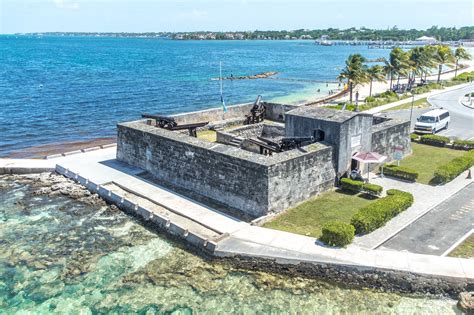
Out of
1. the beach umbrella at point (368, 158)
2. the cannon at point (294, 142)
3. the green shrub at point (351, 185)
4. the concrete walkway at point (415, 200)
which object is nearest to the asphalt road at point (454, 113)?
the concrete walkway at point (415, 200)

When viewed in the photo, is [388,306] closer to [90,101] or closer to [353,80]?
[353,80]

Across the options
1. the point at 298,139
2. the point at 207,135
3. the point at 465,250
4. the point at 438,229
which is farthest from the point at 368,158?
the point at 207,135

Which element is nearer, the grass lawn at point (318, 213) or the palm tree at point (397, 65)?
the grass lawn at point (318, 213)

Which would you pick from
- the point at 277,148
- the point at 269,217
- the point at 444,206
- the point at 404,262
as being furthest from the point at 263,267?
the point at 444,206

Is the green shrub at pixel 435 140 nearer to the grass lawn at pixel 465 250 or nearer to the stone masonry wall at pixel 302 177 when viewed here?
the stone masonry wall at pixel 302 177

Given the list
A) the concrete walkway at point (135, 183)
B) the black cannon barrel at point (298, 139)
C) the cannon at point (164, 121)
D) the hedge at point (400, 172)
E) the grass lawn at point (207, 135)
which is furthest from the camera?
the grass lawn at point (207, 135)

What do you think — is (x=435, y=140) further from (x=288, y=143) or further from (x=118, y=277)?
(x=118, y=277)
